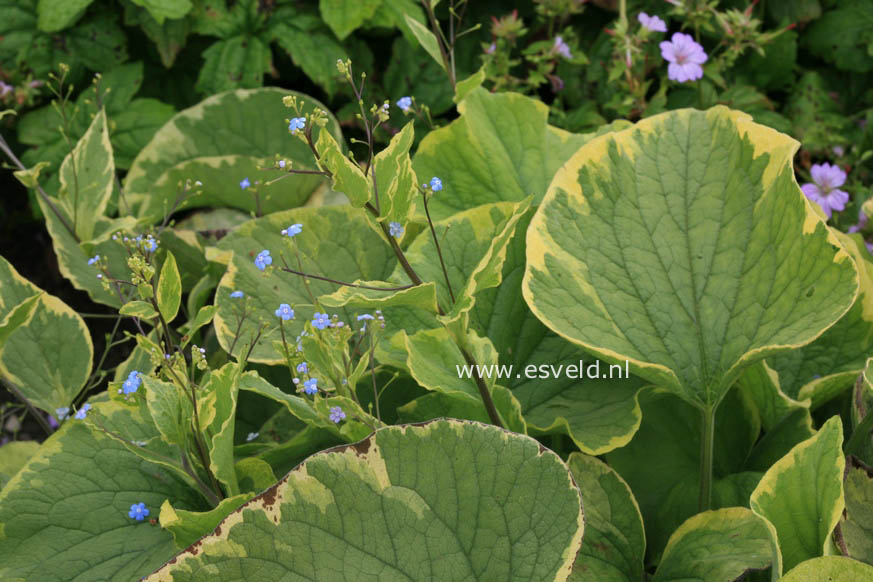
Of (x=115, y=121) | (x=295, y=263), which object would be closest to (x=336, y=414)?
(x=295, y=263)

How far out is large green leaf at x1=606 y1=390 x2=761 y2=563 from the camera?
41.5 inches

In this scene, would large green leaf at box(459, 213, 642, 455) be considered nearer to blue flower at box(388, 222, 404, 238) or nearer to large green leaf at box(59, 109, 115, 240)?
blue flower at box(388, 222, 404, 238)

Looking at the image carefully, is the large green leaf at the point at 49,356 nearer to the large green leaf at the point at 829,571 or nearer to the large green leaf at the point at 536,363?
the large green leaf at the point at 536,363

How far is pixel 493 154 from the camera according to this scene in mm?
1231

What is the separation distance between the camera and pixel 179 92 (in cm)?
214

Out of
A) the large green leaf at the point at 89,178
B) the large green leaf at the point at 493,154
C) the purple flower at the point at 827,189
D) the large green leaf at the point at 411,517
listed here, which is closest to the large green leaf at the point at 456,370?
the large green leaf at the point at 411,517

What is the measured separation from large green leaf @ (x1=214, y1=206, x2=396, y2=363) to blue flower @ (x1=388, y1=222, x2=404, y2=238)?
332 millimetres

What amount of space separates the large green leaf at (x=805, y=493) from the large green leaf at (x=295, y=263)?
1.78 ft

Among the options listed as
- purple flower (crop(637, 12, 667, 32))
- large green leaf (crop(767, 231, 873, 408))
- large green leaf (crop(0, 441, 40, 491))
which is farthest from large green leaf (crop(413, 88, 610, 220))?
large green leaf (crop(0, 441, 40, 491))

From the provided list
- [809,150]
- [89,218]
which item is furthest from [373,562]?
[809,150]

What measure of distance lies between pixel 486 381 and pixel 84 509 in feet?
1.52

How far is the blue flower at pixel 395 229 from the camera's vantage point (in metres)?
0.77

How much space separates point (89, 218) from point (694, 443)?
92 cm

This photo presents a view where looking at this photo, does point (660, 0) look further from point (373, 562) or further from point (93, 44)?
point (373, 562)
